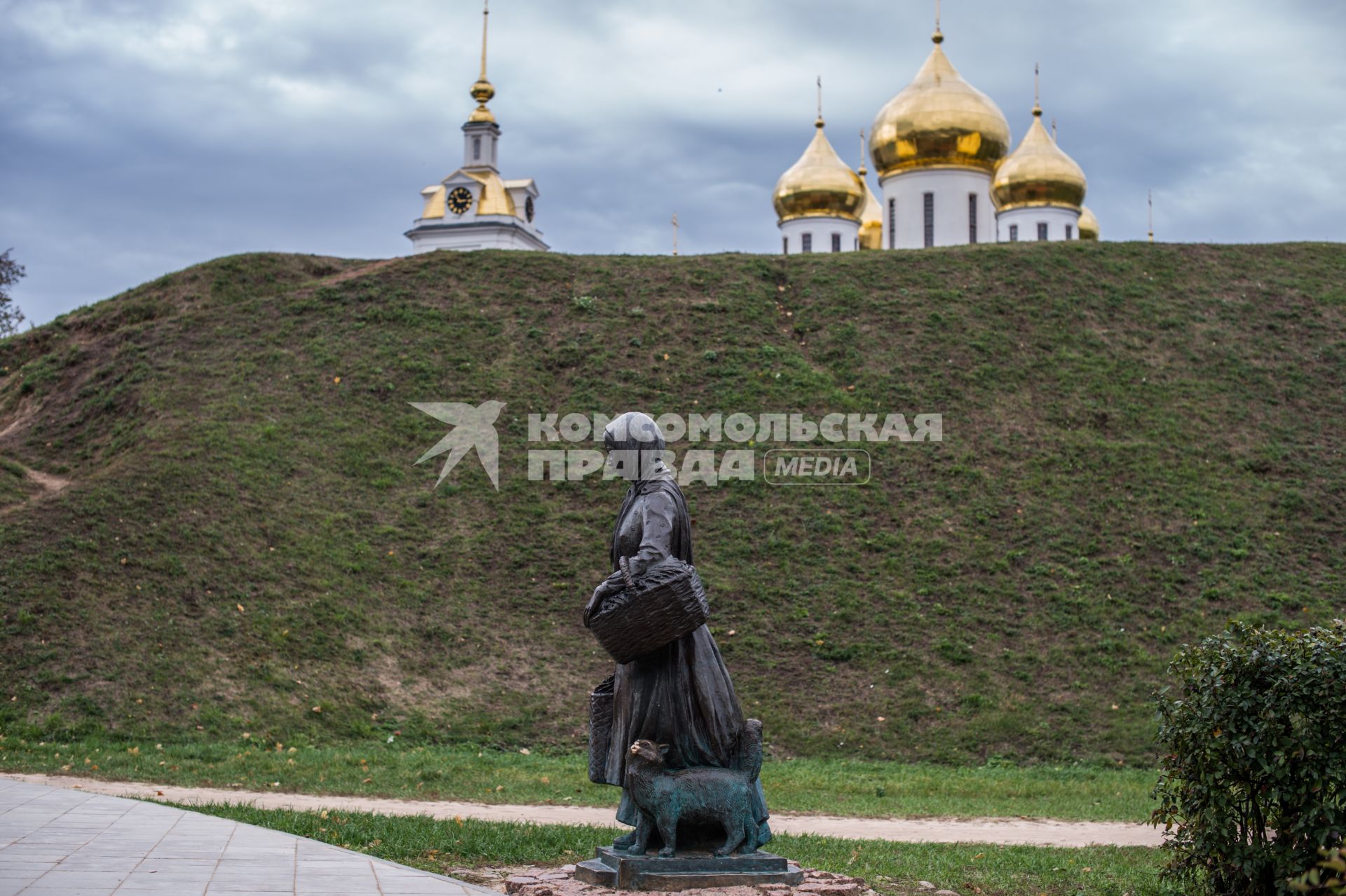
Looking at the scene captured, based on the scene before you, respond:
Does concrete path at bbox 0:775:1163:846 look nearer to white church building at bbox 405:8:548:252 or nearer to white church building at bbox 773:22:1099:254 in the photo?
white church building at bbox 773:22:1099:254

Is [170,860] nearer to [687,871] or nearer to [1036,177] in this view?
[687,871]

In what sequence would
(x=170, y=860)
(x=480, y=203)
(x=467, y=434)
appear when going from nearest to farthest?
(x=170, y=860) → (x=467, y=434) → (x=480, y=203)

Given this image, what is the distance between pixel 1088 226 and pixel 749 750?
1500 inches

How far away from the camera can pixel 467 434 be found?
22.4 meters

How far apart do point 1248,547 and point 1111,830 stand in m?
10.1

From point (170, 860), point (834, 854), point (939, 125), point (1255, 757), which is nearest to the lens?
point (1255, 757)

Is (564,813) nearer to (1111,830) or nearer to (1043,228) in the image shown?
(1111,830)

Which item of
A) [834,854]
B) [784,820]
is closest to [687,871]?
[834,854]

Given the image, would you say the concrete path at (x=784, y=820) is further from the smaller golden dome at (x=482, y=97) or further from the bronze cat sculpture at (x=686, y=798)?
the smaller golden dome at (x=482, y=97)

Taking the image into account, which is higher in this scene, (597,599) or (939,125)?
(939,125)

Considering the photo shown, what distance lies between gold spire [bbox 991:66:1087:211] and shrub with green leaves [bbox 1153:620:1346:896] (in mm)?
29522

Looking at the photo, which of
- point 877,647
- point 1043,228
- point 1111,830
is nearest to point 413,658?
point 877,647

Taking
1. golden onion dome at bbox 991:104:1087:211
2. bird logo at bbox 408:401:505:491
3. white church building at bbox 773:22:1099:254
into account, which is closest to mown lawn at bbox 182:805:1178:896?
bird logo at bbox 408:401:505:491

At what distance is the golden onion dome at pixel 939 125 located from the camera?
110 ft
